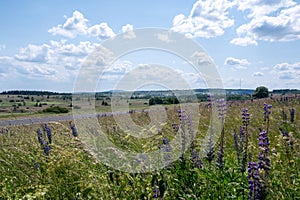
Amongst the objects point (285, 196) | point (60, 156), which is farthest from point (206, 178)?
point (60, 156)

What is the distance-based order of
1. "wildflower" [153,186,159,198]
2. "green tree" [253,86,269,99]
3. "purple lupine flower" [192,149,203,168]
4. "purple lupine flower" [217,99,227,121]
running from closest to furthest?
"wildflower" [153,186,159,198] < "purple lupine flower" [217,99,227,121] < "purple lupine flower" [192,149,203,168] < "green tree" [253,86,269,99]

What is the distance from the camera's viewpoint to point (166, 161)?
3957 millimetres

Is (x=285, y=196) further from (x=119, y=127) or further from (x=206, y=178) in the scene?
(x=119, y=127)

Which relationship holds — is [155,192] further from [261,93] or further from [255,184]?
[261,93]

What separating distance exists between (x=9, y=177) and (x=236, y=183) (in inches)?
122

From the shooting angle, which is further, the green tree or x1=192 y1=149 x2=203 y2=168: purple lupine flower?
the green tree

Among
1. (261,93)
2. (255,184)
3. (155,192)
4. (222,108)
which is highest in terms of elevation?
(261,93)

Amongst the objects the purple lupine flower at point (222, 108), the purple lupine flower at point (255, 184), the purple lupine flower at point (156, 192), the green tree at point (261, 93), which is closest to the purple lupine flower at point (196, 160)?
the purple lupine flower at point (222, 108)

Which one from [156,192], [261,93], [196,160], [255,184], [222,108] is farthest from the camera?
[261,93]

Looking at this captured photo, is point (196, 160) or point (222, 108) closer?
point (222, 108)

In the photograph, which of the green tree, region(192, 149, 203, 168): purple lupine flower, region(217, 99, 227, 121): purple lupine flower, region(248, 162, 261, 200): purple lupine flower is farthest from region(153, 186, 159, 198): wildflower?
the green tree

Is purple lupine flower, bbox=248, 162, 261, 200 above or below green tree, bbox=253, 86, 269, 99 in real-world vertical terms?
below

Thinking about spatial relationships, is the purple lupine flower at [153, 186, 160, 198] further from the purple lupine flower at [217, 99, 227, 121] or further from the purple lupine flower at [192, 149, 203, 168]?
the purple lupine flower at [217, 99, 227, 121]

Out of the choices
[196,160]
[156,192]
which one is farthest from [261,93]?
[156,192]
